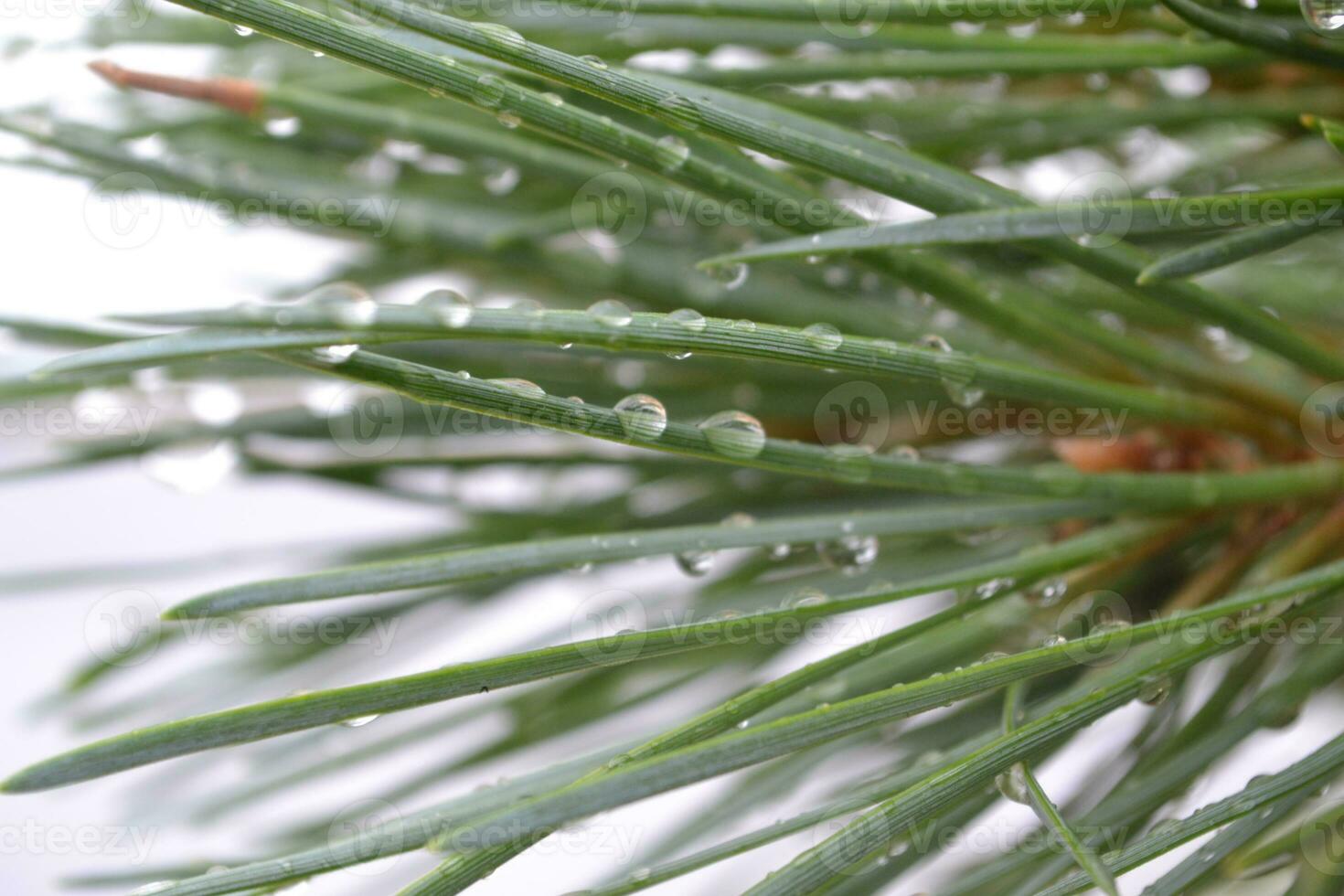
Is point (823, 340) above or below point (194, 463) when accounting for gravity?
below

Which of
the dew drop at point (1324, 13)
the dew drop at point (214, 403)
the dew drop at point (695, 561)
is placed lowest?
the dew drop at point (695, 561)

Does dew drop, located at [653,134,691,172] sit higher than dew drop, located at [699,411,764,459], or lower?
higher

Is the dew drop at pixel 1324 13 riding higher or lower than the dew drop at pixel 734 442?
higher

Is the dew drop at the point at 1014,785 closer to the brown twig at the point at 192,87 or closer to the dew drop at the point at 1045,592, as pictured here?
the dew drop at the point at 1045,592

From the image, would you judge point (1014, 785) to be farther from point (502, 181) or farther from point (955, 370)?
point (502, 181)

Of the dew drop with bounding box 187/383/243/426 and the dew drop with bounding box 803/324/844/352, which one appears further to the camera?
the dew drop with bounding box 187/383/243/426

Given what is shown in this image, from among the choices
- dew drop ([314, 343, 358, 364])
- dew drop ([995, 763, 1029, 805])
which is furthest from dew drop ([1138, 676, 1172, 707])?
dew drop ([314, 343, 358, 364])

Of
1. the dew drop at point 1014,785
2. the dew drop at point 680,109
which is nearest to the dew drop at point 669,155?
the dew drop at point 680,109

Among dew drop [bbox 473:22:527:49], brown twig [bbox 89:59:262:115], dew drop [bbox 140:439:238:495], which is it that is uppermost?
brown twig [bbox 89:59:262:115]

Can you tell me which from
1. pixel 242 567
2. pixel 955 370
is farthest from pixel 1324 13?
pixel 242 567

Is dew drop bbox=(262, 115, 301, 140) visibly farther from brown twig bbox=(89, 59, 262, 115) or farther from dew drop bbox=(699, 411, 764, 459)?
dew drop bbox=(699, 411, 764, 459)

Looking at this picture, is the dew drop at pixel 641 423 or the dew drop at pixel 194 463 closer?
the dew drop at pixel 641 423

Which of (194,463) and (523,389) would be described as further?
(194,463)
